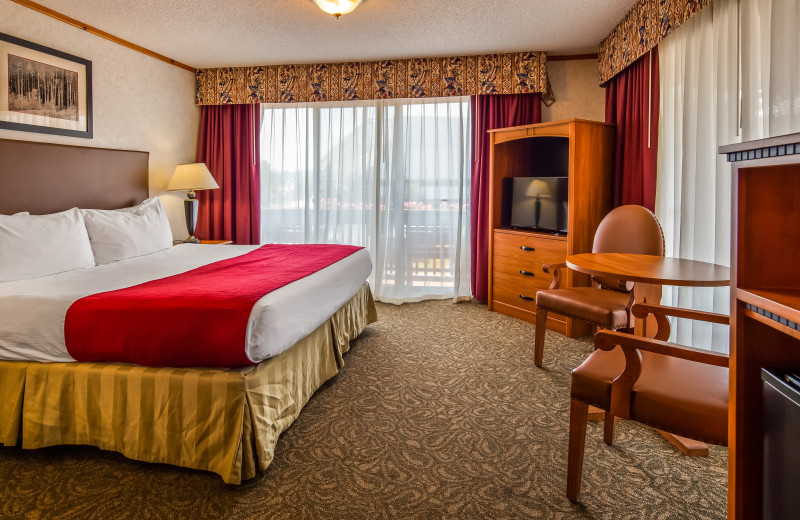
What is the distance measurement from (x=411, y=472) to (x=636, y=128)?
3.24 metres

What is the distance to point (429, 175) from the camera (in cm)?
Answer: 500

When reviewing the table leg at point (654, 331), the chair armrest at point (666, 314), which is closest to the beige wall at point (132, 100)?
the chair armrest at point (666, 314)

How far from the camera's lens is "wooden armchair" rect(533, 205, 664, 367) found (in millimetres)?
2605

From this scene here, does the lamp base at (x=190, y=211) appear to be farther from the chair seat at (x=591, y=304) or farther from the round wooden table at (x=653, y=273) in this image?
the round wooden table at (x=653, y=273)

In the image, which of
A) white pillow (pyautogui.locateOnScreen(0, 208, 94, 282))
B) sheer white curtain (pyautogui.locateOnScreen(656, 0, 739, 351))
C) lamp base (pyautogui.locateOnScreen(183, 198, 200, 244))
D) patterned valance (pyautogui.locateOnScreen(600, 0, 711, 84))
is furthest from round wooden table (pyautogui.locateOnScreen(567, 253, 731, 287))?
lamp base (pyautogui.locateOnScreen(183, 198, 200, 244))

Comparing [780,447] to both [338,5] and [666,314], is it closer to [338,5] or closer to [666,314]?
[666,314]

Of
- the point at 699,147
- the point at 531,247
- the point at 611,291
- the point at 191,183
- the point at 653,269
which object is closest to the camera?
the point at 653,269

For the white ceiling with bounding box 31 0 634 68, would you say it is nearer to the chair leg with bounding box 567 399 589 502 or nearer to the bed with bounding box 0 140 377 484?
the bed with bounding box 0 140 377 484

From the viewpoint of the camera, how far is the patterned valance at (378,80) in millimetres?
4570

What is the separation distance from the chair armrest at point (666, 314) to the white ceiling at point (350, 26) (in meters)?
2.50

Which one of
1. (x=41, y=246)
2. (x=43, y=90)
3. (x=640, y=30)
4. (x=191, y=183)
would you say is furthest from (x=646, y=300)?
(x=43, y=90)

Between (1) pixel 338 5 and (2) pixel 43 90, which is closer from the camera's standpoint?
(1) pixel 338 5

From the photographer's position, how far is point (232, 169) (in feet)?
17.3

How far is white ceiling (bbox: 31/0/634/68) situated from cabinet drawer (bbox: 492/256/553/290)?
2.01 m
